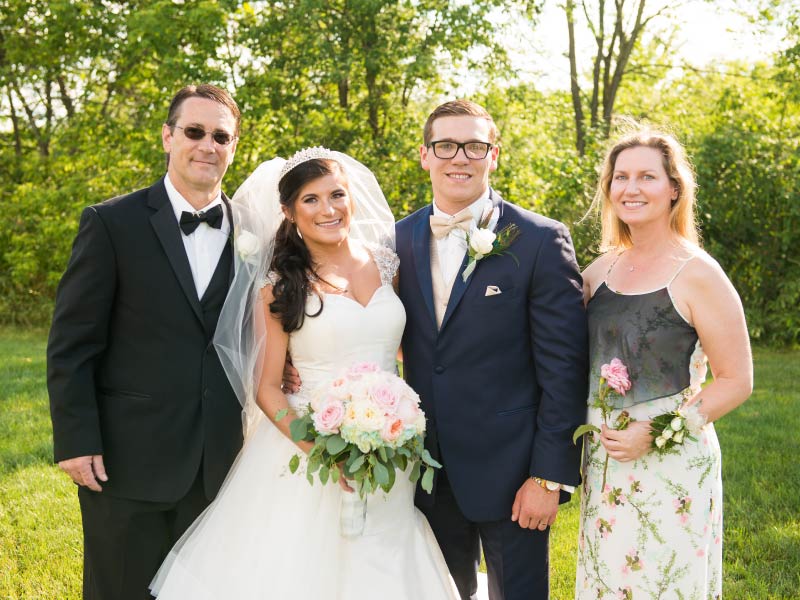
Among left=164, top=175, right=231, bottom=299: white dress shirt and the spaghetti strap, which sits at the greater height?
left=164, top=175, right=231, bottom=299: white dress shirt

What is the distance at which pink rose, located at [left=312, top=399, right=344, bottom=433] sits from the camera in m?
3.00

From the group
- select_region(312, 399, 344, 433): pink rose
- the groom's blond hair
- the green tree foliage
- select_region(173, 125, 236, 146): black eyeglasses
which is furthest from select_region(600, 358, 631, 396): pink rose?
the green tree foliage

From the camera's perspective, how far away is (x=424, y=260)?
3.49 meters

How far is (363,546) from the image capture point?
3.33 meters

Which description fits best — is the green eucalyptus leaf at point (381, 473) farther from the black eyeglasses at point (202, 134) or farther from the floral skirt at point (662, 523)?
the black eyeglasses at point (202, 134)

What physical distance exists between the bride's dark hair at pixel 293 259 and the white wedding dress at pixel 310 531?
0.07 metres

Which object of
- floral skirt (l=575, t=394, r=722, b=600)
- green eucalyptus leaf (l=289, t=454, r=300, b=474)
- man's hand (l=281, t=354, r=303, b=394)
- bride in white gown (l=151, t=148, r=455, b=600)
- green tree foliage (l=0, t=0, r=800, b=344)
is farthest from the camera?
green tree foliage (l=0, t=0, r=800, b=344)

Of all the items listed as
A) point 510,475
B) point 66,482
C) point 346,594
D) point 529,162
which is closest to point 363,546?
point 346,594

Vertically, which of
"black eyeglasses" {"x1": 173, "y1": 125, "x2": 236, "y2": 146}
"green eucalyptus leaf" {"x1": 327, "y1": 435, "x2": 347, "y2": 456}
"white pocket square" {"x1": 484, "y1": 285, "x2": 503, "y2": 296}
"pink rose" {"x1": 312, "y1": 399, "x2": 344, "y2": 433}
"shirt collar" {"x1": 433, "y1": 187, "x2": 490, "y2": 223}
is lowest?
"green eucalyptus leaf" {"x1": 327, "y1": 435, "x2": 347, "y2": 456}

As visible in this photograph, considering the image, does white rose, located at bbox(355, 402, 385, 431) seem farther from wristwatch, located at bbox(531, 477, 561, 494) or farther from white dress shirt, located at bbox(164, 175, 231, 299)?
white dress shirt, located at bbox(164, 175, 231, 299)

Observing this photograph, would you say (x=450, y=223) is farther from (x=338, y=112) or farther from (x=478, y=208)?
(x=338, y=112)

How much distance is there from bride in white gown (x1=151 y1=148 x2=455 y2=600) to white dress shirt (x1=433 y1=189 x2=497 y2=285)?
10.8 inches

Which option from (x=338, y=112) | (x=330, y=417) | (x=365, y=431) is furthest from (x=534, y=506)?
(x=338, y=112)

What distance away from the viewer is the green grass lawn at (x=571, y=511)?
14.9 ft
